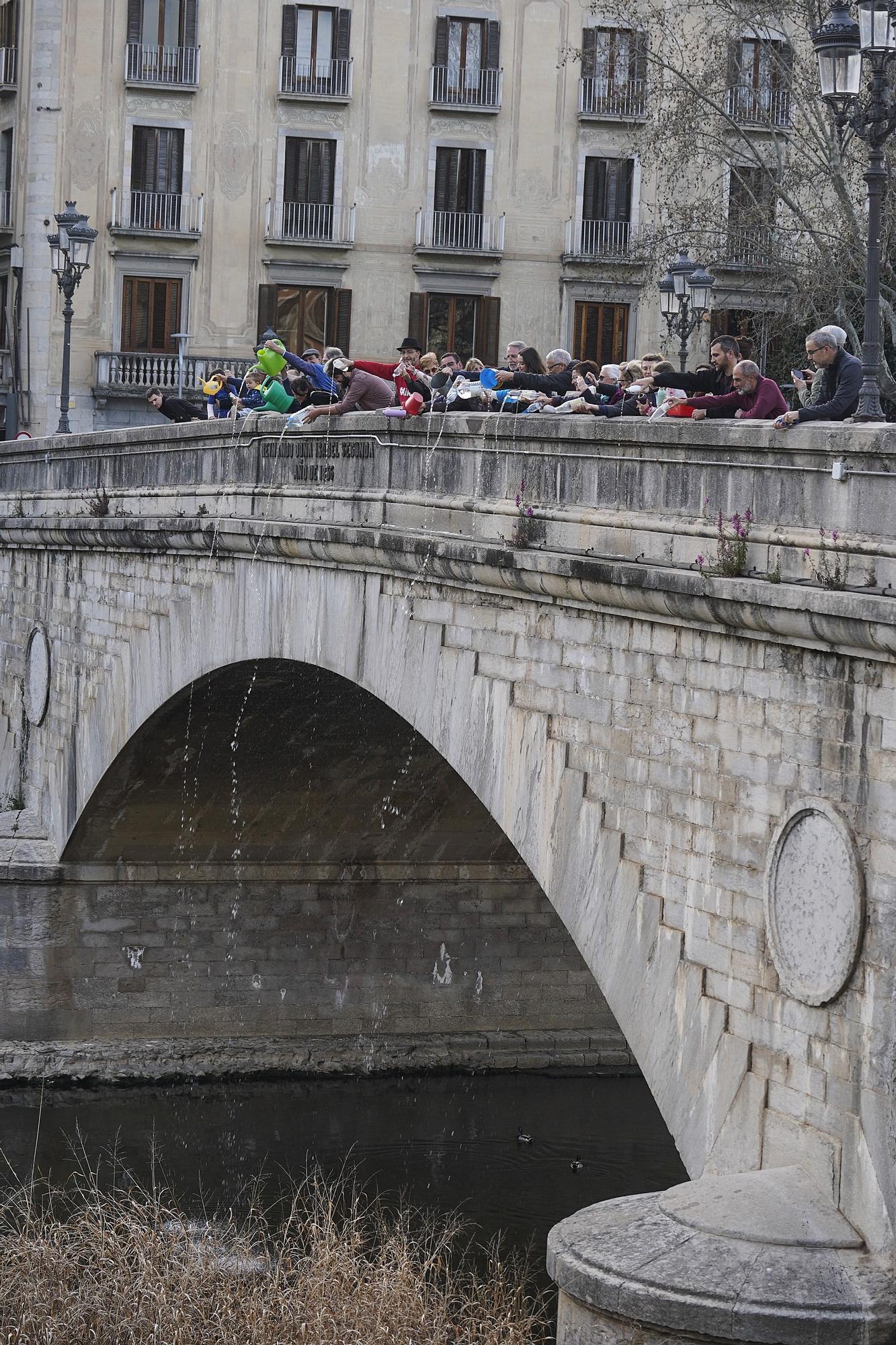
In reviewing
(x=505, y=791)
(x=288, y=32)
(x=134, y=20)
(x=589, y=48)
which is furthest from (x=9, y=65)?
(x=505, y=791)

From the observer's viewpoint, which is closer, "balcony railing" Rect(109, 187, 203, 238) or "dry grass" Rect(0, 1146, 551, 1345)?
"dry grass" Rect(0, 1146, 551, 1345)

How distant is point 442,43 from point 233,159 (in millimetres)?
4015

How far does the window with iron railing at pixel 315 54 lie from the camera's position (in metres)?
34.4

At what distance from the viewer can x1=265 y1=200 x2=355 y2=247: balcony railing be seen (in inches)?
1362

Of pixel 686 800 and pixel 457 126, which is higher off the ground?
pixel 457 126

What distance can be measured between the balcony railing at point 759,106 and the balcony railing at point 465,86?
4.25 m

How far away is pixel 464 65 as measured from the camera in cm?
3475

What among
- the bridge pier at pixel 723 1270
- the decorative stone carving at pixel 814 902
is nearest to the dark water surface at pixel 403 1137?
the decorative stone carving at pixel 814 902

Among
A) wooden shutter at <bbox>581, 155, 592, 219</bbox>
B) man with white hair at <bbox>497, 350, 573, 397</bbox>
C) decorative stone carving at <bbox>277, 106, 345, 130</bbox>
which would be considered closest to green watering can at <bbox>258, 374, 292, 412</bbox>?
man with white hair at <bbox>497, 350, 573, 397</bbox>

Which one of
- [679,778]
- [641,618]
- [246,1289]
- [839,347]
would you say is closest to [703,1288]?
[679,778]

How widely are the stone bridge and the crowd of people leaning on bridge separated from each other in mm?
401

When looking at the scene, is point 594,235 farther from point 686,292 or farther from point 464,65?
point 686,292

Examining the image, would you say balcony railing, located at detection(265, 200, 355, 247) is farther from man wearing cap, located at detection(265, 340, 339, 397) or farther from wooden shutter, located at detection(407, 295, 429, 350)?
man wearing cap, located at detection(265, 340, 339, 397)

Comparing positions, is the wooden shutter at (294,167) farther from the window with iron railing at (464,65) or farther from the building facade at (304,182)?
the window with iron railing at (464,65)
